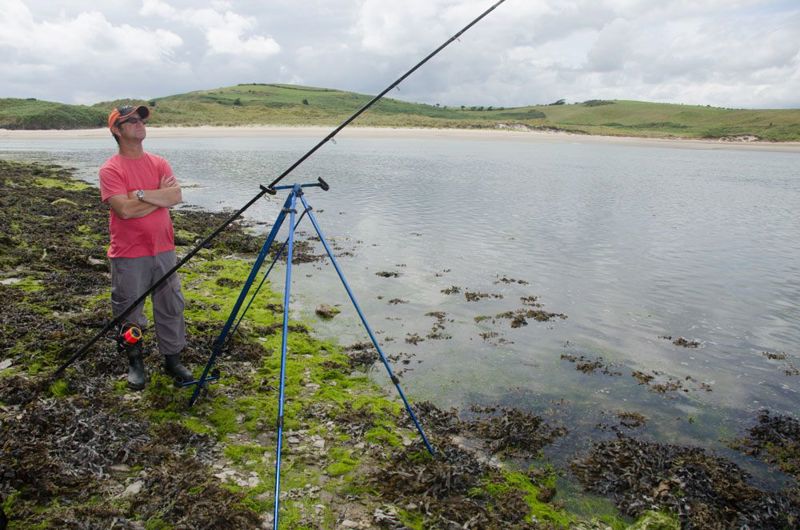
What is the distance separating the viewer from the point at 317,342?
819cm

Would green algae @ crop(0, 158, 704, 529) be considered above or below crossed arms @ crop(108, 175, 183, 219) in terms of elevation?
below

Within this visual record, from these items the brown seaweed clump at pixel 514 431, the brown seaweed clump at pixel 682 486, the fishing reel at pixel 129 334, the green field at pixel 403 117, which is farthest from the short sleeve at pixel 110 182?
the green field at pixel 403 117

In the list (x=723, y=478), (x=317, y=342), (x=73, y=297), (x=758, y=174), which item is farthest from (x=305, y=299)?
(x=758, y=174)

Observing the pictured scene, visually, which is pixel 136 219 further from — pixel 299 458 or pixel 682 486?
pixel 682 486

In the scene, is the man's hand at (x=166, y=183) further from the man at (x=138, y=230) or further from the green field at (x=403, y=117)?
the green field at (x=403, y=117)

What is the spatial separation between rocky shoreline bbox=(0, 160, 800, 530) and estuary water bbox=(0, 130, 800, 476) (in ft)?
1.86

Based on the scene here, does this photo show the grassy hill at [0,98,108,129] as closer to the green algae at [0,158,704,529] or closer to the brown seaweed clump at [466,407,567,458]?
the green algae at [0,158,704,529]

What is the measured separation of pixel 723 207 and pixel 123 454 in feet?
87.7

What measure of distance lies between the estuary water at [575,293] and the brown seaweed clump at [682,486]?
1.47ft

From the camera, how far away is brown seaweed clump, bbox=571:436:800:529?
4582 millimetres

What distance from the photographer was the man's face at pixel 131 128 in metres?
5.00

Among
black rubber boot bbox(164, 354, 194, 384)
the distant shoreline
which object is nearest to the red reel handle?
black rubber boot bbox(164, 354, 194, 384)

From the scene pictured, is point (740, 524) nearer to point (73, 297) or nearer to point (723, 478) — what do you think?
point (723, 478)

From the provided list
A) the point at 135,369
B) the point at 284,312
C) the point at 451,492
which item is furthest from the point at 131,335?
the point at 451,492
